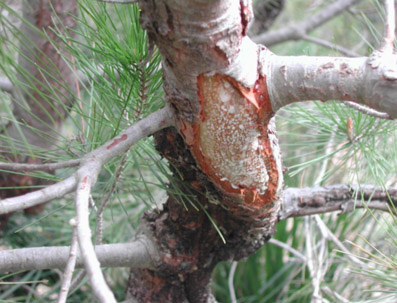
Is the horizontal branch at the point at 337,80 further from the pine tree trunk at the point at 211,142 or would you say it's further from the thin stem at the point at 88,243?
the thin stem at the point at 88,243

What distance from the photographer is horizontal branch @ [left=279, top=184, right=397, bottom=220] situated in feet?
1.90

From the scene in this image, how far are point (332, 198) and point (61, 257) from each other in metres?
0.37

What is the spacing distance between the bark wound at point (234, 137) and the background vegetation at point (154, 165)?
3.0 inches

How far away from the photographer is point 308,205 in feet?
1.93

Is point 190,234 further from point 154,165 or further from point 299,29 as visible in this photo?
point 299,29

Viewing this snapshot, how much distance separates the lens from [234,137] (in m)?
0.36

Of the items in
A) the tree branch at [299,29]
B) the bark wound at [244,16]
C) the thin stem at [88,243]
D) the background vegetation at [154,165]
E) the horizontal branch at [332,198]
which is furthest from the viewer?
the tree branch at [299,29]

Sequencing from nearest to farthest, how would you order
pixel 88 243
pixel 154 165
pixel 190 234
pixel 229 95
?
pixel 88 243
pixel 229 95
pixel 190 234
pixel 154 165

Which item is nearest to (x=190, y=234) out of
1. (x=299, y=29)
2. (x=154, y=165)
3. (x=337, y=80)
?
(x=154, y=165)

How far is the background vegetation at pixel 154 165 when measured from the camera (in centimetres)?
42

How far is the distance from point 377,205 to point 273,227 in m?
0.18

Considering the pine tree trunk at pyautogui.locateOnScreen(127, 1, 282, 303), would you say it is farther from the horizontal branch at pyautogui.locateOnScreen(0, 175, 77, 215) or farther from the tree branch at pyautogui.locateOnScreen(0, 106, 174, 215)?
the horizontal branch at pyautogui.locateOnScreen(0, 175, 77, 215)

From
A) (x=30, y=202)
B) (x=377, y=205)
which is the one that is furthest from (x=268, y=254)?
(x=30, y=202)

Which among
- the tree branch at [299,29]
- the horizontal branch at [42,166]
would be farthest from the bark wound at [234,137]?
the tree branch at [299,29]
